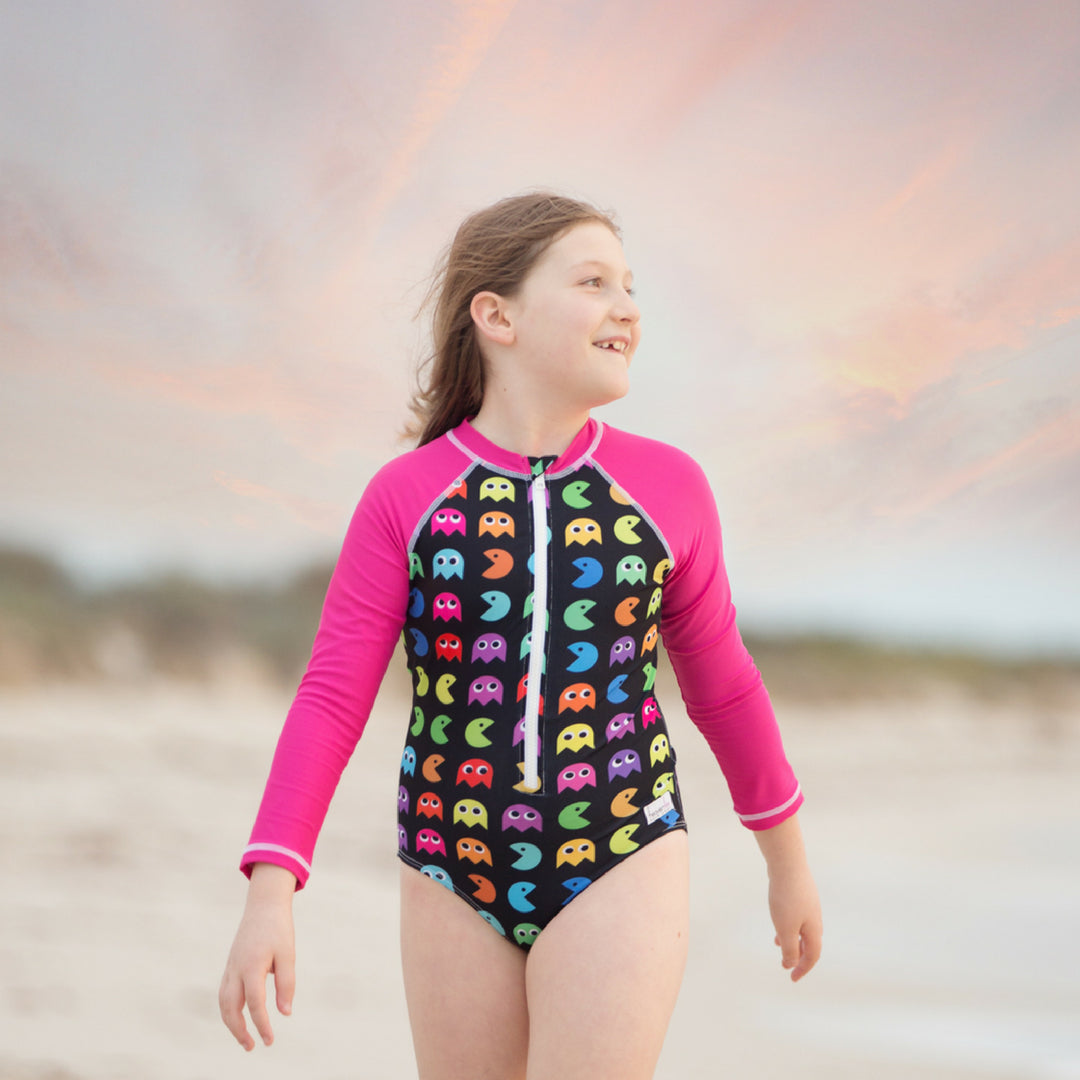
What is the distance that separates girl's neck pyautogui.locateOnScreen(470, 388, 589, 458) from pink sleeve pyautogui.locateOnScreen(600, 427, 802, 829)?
8cm

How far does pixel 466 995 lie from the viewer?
111 centimetres

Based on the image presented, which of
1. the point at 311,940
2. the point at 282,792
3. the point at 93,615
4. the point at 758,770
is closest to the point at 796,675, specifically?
the point at 311,940

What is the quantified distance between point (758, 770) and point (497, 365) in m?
0.50

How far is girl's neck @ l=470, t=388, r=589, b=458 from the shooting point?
122cm

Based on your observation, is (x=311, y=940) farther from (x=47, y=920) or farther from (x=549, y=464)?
(x=549, y=464)

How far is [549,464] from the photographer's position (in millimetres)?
1203

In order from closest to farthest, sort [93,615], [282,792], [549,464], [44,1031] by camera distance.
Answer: [282,792]
[549,464]
[44,1031]
[93,615]

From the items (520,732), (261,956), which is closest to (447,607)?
(520,732)

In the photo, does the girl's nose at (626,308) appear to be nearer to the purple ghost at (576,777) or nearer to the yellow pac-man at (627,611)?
the yellow pac-man at (627,611)

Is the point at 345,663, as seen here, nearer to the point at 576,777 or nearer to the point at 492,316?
the point at 576,777

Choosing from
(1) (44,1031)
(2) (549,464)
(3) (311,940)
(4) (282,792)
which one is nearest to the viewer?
(4) (282,792)

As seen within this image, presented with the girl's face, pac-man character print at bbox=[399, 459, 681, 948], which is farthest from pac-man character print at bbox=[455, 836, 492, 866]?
the girl's face

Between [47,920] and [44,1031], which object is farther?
[47,920]

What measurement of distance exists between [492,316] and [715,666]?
43 centimetres
